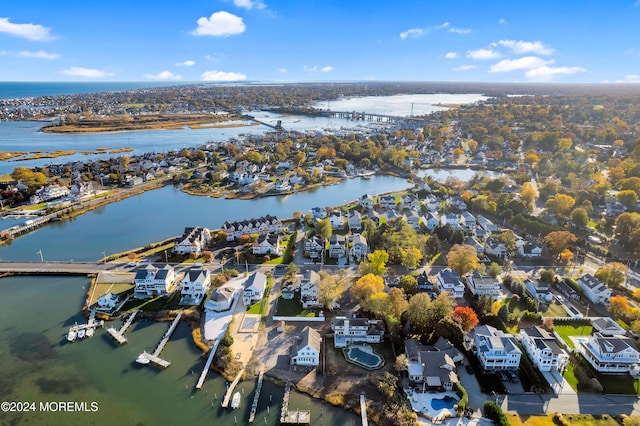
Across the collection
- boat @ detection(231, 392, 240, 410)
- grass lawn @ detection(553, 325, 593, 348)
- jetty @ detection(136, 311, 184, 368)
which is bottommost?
boat @ detection(231, 392, 240, 410)

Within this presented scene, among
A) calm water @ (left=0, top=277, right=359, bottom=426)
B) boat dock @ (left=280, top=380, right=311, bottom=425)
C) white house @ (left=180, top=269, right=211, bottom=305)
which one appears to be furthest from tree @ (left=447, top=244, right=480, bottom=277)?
white house @ (left=180, top=269, right=211, bottom=305)

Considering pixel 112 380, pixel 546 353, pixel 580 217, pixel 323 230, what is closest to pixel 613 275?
pixel 546 353

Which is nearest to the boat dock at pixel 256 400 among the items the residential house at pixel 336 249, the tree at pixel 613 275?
the residential house at pixel 336 249

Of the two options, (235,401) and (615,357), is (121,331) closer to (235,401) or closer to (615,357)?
(235,401)

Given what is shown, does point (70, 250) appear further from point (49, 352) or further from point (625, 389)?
point (625, 389)

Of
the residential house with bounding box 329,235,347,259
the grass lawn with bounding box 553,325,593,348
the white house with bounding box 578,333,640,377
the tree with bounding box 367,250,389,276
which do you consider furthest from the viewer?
the residential house with bounding box 329,235,347,259

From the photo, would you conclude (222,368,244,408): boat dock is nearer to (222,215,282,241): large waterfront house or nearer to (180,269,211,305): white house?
(180,269,211,305): white house
